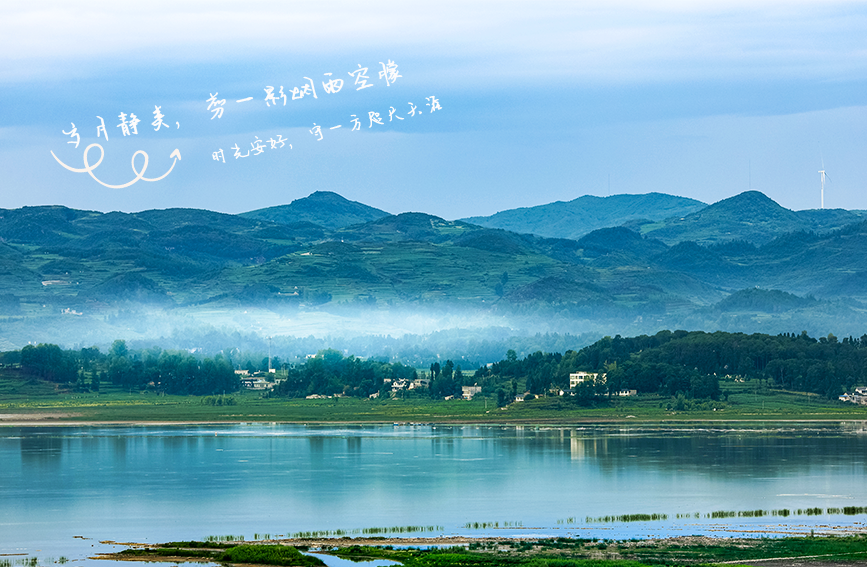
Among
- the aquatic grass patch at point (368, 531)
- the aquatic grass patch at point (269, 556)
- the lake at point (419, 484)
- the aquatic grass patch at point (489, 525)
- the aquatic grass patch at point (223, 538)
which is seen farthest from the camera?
the lake at point (419, 484)

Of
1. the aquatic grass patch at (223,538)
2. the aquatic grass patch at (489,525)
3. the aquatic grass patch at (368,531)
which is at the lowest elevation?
the aquatic grass patch at (489,525)

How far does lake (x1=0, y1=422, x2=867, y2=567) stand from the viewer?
7712 cm

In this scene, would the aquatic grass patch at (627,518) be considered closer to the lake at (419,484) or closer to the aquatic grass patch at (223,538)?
the lake at (419,484)

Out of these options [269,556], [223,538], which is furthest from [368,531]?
[269,556]

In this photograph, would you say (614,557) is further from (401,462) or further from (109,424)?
(109,424)

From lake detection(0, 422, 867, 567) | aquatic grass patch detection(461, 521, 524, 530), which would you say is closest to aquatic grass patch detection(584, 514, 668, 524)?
lake detection(0, 422, 867, 567)

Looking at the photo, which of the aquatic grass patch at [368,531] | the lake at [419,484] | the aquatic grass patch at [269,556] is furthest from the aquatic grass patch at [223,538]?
the aquatic grass patch at [269,556]

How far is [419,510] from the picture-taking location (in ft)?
282

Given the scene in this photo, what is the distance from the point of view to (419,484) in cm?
10369

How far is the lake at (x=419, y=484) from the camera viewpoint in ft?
253

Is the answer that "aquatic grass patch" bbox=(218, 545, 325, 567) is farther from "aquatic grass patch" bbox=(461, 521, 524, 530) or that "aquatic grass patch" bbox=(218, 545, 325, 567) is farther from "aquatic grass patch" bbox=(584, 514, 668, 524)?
"aquatic grass patch" bbox=(584, 514, 668, 524)

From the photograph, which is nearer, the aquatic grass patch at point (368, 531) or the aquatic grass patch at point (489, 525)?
the aquatic grass patch at point (368, 531)

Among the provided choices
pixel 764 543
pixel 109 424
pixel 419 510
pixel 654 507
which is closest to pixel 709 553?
pixel 764 543

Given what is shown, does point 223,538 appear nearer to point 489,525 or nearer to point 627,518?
point 489,525
